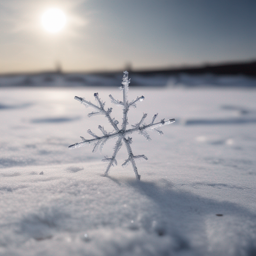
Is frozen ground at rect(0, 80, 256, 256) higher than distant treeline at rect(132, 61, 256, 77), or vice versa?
distant treeline at rect(132, 61, 256, 77)

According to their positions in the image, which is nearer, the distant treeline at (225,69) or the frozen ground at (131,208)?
the frozen ground at (131,208)

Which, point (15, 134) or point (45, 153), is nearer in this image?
point (45, 153)

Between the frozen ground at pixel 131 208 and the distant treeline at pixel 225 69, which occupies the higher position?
the distant treeline at pixel 225 69

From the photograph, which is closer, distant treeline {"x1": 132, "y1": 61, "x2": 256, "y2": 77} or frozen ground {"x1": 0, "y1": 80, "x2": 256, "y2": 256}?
frozen ground {"x1": 0, "y1": 80, "x2": 256, "y2": 256}

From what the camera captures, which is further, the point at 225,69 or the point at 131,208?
the point at 225,69

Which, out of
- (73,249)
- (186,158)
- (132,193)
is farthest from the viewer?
(186,158)

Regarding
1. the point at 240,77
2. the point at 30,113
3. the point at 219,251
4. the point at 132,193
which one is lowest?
the point at 219,251

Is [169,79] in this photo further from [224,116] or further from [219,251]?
[219,251]

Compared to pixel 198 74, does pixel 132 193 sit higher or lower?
lower

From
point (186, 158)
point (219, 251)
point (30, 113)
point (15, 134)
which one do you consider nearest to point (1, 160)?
point (15, 134)

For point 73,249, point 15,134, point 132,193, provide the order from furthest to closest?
point 15,134 < point 132,193 < point 73,249
